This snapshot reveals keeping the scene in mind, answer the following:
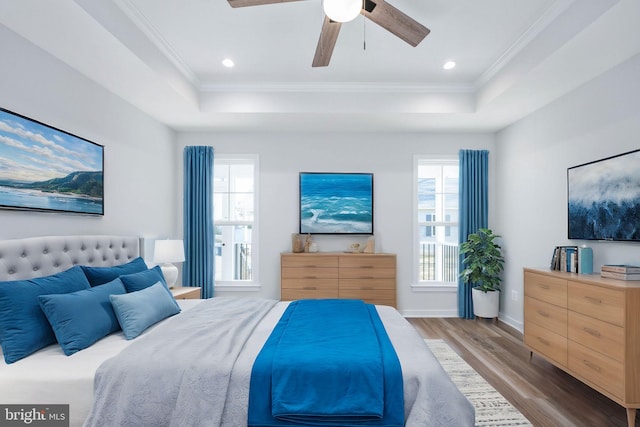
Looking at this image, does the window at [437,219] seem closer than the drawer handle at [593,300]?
No

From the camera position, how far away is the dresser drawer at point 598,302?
2.21m

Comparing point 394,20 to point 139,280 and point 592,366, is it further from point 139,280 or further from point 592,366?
point 592,366

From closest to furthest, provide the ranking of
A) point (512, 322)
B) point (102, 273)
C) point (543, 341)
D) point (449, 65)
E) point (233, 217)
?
point (102, 273) → point (543, 341) → point (449, 65) → point (512, 322) → point (233, 217)

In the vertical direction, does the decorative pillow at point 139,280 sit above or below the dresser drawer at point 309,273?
above

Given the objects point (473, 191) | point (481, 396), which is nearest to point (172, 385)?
point (481, 396)

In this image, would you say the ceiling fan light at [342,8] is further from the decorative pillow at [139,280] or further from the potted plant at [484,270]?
the potted plant at [484,270]

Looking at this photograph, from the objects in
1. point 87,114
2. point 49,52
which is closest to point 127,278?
point 87,114

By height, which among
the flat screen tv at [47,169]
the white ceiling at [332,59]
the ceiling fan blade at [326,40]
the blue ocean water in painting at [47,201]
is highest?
the white ceiling at [332,59]

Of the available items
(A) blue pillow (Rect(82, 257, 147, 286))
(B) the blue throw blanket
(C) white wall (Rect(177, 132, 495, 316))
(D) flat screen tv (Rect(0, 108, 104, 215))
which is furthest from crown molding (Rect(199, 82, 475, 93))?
(B) the blue throw blanket

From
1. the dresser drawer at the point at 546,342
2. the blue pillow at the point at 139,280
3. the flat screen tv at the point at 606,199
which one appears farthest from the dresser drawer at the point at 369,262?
the blue pillow at the point at 139,280

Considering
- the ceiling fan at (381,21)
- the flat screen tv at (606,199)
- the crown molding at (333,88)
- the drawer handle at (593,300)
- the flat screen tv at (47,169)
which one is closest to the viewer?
the ceiling fan at (381,21)

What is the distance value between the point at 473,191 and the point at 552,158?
1.23m

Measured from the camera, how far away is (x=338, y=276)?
14.6ft

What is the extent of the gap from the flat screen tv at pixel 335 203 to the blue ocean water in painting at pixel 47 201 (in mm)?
2450
